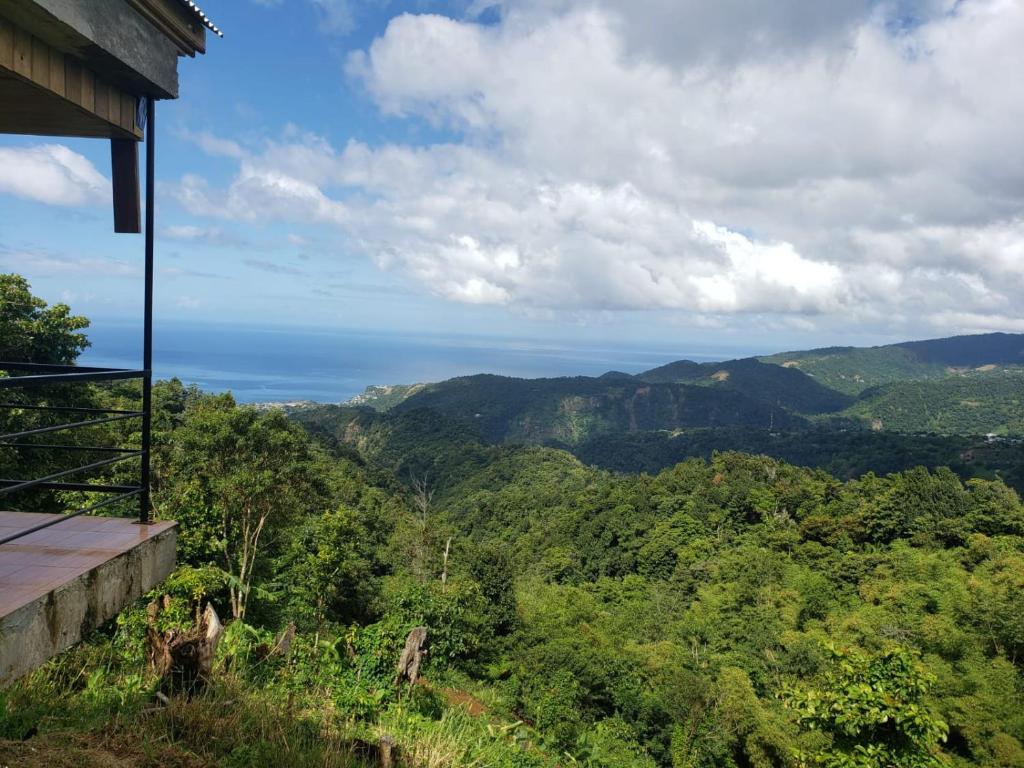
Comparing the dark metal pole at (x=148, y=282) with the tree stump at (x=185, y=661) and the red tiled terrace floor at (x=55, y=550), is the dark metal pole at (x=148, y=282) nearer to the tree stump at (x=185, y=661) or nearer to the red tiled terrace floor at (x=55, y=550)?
the red tiled terrace floor at (x=55, y=550)

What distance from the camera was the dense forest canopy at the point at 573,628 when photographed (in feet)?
10.4

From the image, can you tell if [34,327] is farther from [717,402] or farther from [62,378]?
[717,402]

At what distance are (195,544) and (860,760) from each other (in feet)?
32.0

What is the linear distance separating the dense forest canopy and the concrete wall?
0.71 metres

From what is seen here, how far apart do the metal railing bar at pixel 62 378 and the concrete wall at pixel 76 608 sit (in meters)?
0.55

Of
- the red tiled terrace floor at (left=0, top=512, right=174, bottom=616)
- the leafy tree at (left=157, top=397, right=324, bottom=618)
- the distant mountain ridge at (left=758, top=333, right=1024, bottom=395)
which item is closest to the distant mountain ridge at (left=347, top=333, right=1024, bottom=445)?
the distant mountain ridge at (left=758, top=333, right=1024, bottom=395)

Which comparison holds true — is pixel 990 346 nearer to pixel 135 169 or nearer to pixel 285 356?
pixel 285 356

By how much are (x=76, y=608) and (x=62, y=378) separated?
0.65 meters

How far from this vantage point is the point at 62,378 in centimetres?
159

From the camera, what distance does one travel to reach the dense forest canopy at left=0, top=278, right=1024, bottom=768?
317cm

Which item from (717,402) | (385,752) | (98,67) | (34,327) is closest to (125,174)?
(98,67)

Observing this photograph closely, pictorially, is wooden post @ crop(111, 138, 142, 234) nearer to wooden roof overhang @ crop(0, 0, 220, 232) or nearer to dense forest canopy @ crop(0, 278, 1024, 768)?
wooden roof overhang @ crop(0, 0, 220, 232)

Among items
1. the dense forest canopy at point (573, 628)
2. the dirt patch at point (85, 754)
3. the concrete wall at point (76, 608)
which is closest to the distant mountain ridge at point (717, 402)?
the dense forest canopy at point (573, 628)

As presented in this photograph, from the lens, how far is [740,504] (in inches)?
1350
